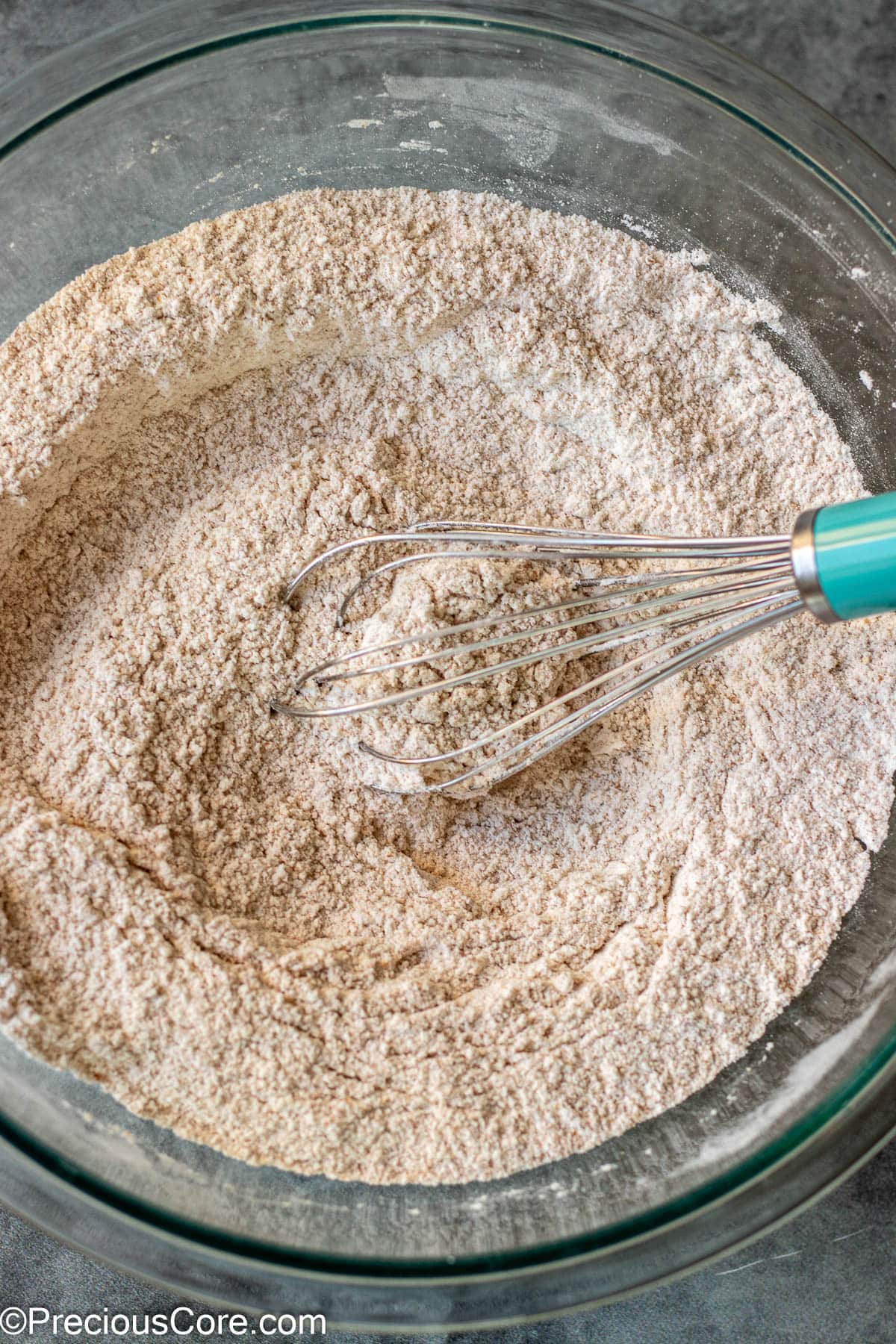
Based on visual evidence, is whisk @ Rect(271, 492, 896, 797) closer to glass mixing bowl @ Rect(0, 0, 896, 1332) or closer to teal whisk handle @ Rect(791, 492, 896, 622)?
teal whisk handle @ Rect(791, 492, 896, 622)

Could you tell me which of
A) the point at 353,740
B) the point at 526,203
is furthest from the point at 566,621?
the point at 526,203

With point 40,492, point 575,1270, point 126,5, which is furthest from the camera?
point 126,5

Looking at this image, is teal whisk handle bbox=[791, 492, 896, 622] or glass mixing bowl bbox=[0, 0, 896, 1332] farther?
glass mixing bowl bbox=[0, 0, 896, 1332]

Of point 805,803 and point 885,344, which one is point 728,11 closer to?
point 885,344

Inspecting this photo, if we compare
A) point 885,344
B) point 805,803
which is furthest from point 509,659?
point 885,344

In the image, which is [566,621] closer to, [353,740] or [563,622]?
[563,622]

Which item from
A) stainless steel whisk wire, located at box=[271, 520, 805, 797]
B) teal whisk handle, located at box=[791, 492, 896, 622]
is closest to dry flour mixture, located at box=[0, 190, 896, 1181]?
stainless steel whisk wire, located at box=[271, 520, 805, 797]
